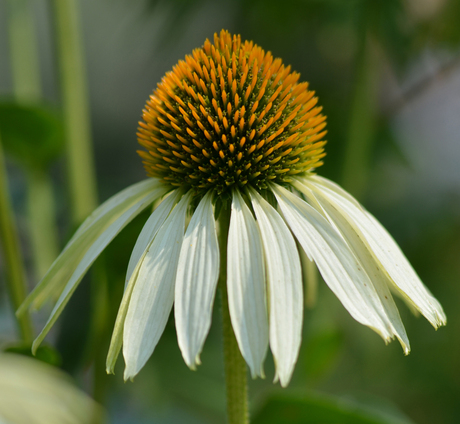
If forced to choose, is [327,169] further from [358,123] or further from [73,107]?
[73,107]

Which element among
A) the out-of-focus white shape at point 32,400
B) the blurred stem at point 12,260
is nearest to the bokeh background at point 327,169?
the blurred stem at point 12,260

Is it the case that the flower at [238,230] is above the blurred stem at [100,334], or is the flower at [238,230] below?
above

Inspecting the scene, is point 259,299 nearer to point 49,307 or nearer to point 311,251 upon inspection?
point 311,251

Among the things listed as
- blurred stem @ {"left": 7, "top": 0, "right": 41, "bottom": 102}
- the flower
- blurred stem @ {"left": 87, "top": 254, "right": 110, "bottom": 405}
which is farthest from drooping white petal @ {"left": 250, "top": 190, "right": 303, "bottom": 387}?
blurred stem @ {"left": 7, "top": 0, "right": 41, "bottom": 102}

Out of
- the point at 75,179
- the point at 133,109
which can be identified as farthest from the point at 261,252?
the point at 133,109

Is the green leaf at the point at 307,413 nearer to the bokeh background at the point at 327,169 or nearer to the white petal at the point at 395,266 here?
the bokeh background at the point at 327,169

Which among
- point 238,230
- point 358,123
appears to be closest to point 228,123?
point 238,230

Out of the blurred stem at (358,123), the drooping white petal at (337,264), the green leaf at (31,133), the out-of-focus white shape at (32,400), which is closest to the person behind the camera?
the out-of-focus white shape at (32,400)
